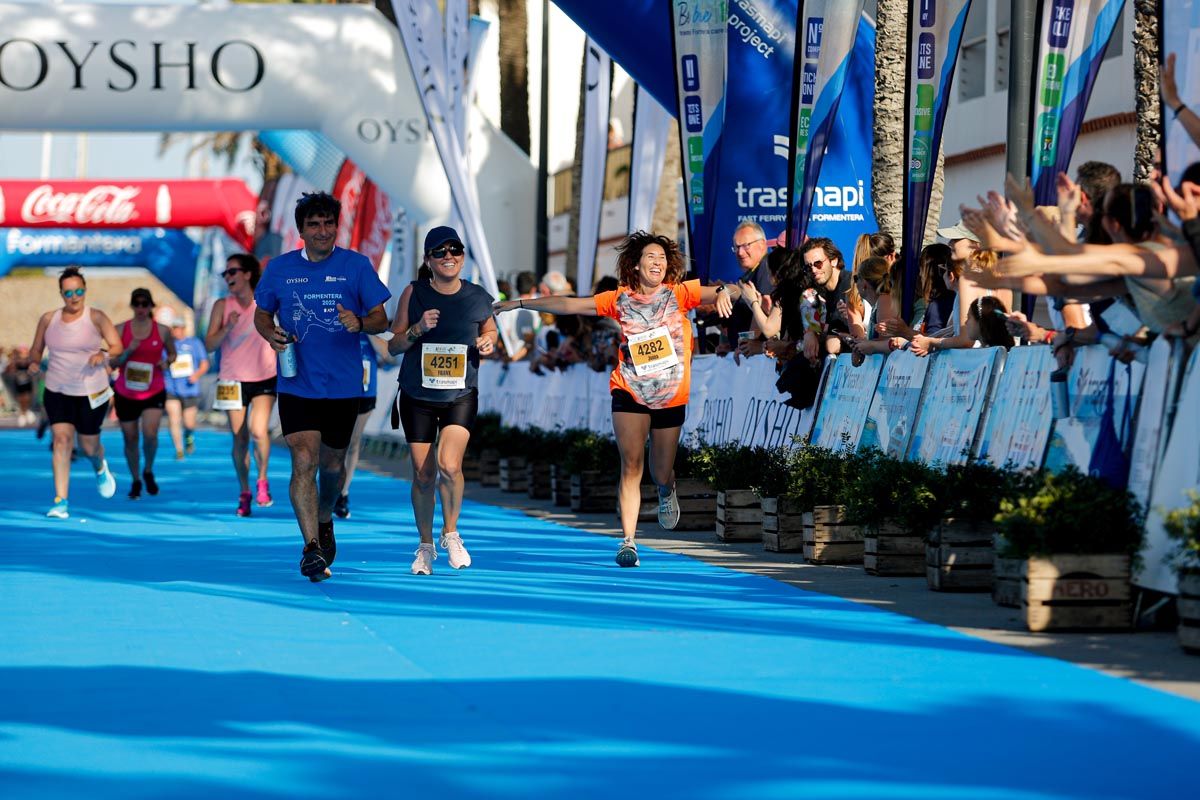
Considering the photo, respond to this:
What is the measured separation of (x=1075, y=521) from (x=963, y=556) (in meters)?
1.79

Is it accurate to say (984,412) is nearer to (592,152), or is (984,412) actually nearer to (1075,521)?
(1075,521)

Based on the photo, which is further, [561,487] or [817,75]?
[561,487]

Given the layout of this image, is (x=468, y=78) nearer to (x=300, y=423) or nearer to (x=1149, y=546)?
(x=300, y=423)

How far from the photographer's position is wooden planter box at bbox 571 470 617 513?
16891 millimetres

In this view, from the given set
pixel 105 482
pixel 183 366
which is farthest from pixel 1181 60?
pixel 183 366

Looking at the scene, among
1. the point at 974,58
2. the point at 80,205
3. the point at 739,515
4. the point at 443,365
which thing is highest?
the point at 974,58

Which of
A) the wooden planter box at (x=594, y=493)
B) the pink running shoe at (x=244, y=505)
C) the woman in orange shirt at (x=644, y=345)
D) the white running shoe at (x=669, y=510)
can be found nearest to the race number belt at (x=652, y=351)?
the woman in orange shirt at (x=644, y=345)

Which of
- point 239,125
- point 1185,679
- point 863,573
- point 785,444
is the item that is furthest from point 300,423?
point 239,125

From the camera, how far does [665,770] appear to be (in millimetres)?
5453

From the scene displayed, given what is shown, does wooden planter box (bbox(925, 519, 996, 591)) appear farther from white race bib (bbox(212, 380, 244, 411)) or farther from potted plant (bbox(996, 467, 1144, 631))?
white race bib (bbox(212, 380, 244, 411))

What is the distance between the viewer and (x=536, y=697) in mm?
6723

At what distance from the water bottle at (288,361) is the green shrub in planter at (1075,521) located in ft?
14.0

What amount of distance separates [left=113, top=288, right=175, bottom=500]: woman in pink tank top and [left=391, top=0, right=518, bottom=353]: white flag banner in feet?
13.2

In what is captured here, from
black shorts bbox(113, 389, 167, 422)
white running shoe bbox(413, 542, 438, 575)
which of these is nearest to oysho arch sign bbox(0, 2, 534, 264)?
black shorts bbox(113, 389, 167, 422)
